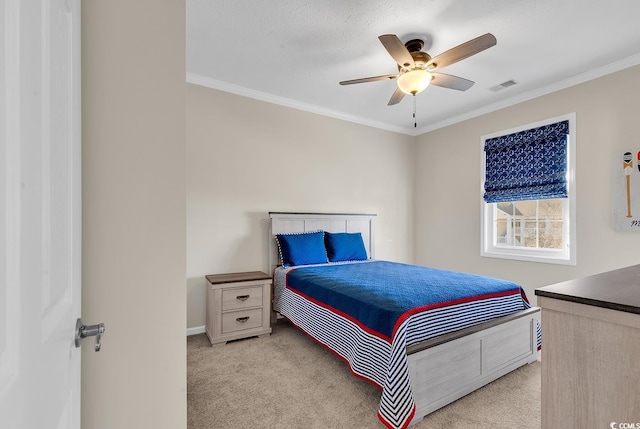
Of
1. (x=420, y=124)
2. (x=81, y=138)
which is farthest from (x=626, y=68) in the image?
(x=81, y=138)

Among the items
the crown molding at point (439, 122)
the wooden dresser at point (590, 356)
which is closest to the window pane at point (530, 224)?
the crown molding at point (439, 122)

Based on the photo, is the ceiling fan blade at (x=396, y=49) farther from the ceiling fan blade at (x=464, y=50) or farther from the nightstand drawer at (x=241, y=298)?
the nightstand drawer at (x=241, y=298)

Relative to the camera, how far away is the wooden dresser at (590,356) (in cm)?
88

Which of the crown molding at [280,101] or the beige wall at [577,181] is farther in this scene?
the crown molding at [280,101]

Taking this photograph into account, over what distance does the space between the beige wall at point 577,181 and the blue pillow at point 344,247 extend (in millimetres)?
1451

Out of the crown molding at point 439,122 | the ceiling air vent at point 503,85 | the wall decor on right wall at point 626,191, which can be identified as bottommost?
the wall decor on right wall at point 626,191

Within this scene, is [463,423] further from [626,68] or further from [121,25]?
[626,68]

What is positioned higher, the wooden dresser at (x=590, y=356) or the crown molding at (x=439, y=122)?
the crown molding at (x=439, y=122)

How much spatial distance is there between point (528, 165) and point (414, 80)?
213 cm

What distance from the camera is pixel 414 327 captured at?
1.83 meters

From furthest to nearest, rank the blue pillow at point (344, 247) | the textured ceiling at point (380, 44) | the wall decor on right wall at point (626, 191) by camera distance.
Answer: the blue pillow at point (344, 247)
the wall decor on right wall at point (626, 191)
the textured ceiling at point (380, 44)

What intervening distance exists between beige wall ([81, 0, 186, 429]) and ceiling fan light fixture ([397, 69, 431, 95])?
1725 mm

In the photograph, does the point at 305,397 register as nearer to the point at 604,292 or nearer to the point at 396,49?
the point at 604,292
